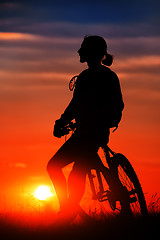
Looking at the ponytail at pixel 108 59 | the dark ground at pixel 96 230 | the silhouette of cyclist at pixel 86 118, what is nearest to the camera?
the dark ground at pixel 96 230

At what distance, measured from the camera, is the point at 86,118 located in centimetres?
821

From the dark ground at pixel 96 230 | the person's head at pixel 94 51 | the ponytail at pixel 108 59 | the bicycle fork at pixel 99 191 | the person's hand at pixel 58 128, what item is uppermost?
the person's head at pixel 94 51

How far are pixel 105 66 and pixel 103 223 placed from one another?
2.29 m

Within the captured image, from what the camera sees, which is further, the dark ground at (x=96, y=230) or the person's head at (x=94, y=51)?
the person's head at (x=94, y=51)

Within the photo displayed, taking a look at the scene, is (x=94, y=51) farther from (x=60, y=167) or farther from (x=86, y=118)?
(x=60, y=167)

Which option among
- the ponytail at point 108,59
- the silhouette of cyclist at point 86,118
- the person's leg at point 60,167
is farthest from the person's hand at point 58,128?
the ponytail at point 108,59

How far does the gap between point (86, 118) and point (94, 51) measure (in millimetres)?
976

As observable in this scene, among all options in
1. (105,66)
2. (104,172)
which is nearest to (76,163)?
(104,172)

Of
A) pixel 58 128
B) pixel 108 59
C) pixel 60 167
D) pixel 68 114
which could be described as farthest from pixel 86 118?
pixel 108 59

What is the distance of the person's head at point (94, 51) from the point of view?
8211 mm

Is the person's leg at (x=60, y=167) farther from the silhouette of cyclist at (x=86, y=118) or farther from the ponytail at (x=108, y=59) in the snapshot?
the ponytail at (x=108, y=59)

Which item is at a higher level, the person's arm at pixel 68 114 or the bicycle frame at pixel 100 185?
the person's arm at pixel 68 114

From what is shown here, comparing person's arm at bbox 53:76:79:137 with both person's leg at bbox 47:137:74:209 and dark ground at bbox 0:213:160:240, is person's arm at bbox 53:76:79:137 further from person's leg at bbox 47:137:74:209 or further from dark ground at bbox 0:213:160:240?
dark ground at bbox 0:213:160:240

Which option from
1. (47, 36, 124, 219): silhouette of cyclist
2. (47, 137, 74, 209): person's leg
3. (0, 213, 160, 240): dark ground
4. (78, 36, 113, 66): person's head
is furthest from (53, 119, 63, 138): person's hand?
(0, 213, 160, 240): dark ground
